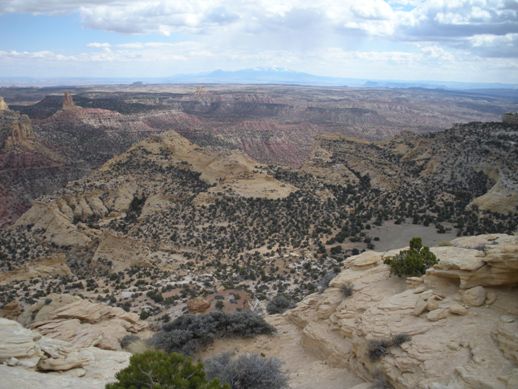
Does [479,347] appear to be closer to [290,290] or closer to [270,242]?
[290,290]

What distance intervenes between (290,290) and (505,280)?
15938mm

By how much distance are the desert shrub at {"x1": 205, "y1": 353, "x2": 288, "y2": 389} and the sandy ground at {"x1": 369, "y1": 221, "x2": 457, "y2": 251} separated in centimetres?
2249

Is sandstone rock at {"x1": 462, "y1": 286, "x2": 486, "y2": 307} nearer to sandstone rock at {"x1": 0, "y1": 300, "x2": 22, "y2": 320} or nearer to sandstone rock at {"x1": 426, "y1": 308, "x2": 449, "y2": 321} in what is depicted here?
sandstone rock at {"x1": 426, "y1": 308, "x2": 449, "y2": 321}

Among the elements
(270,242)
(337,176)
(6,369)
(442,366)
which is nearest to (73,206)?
(270,242)

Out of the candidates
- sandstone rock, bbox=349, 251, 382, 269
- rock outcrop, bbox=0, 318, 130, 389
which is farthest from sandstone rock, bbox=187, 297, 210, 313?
rock outcrop, bbox=0, 318, 130, 389

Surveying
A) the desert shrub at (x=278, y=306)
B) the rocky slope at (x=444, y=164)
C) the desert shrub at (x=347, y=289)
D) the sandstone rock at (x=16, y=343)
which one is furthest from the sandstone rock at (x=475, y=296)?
the rocky slope at (x=444, y=164)

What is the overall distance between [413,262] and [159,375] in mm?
10385

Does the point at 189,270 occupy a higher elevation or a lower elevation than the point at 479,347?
lower

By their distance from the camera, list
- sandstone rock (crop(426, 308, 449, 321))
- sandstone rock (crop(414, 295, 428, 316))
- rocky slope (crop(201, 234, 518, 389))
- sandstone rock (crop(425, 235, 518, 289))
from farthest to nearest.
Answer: sandstone rock (crop(414, 295, 428, 316)) < sandstone rock (crop(426, 308, 449, 321)) < sandstone rock (crop(425, 235, 518, 289)) < rocky slope (crop(201, 234, 518, 389))

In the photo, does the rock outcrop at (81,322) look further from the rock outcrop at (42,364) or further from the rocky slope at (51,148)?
the rocky slope at (51,148)

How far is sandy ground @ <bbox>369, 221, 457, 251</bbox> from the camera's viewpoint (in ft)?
115

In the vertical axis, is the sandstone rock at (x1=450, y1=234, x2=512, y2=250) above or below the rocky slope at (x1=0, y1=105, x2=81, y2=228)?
above

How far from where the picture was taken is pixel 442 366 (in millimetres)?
11242

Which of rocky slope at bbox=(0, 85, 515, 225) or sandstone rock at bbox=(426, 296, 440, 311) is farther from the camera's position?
rocky slope at bbox=(0, 85, 515, 225)
